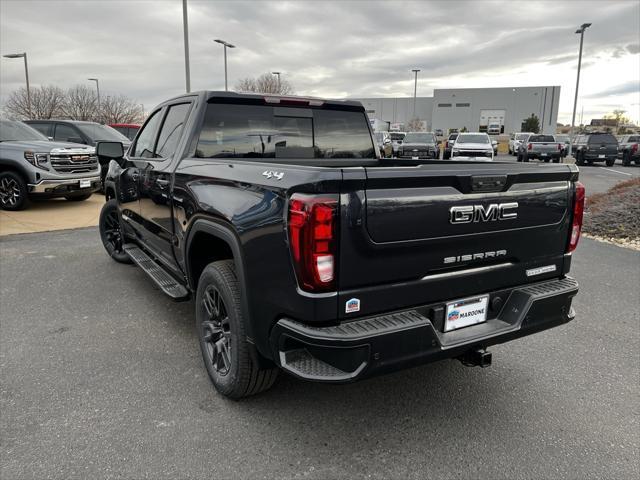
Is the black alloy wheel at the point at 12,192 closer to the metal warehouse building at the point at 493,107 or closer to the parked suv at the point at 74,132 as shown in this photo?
the parked suv at the point at 74,132

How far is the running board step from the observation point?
3743 mm

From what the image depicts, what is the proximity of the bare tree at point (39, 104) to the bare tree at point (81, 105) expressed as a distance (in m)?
0.64

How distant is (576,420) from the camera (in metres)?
2.91

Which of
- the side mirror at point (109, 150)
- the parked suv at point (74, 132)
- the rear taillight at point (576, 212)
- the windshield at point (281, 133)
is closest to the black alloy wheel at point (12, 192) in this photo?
the parked suv at point (74, 132)

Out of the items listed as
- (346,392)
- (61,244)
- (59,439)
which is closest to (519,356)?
(346,392)

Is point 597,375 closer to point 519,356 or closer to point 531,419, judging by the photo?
point 519,356

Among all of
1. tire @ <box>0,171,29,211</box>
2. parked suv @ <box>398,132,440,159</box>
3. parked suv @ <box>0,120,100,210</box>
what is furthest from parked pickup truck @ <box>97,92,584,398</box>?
parked suv @ <box>398,132,440,159</box>

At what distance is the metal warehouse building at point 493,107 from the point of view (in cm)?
7719

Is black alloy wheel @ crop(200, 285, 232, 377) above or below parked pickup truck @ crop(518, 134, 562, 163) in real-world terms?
below

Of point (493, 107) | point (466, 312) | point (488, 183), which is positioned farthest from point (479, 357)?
point (493, 107)

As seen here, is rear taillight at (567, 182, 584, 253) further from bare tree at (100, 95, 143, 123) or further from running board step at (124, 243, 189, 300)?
bare tree at (100, 95, 143, 123)

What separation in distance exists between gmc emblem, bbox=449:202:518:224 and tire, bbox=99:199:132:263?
478 cm

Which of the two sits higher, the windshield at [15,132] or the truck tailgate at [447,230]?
the windshield at [15,132]

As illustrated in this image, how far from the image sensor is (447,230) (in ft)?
8.04
